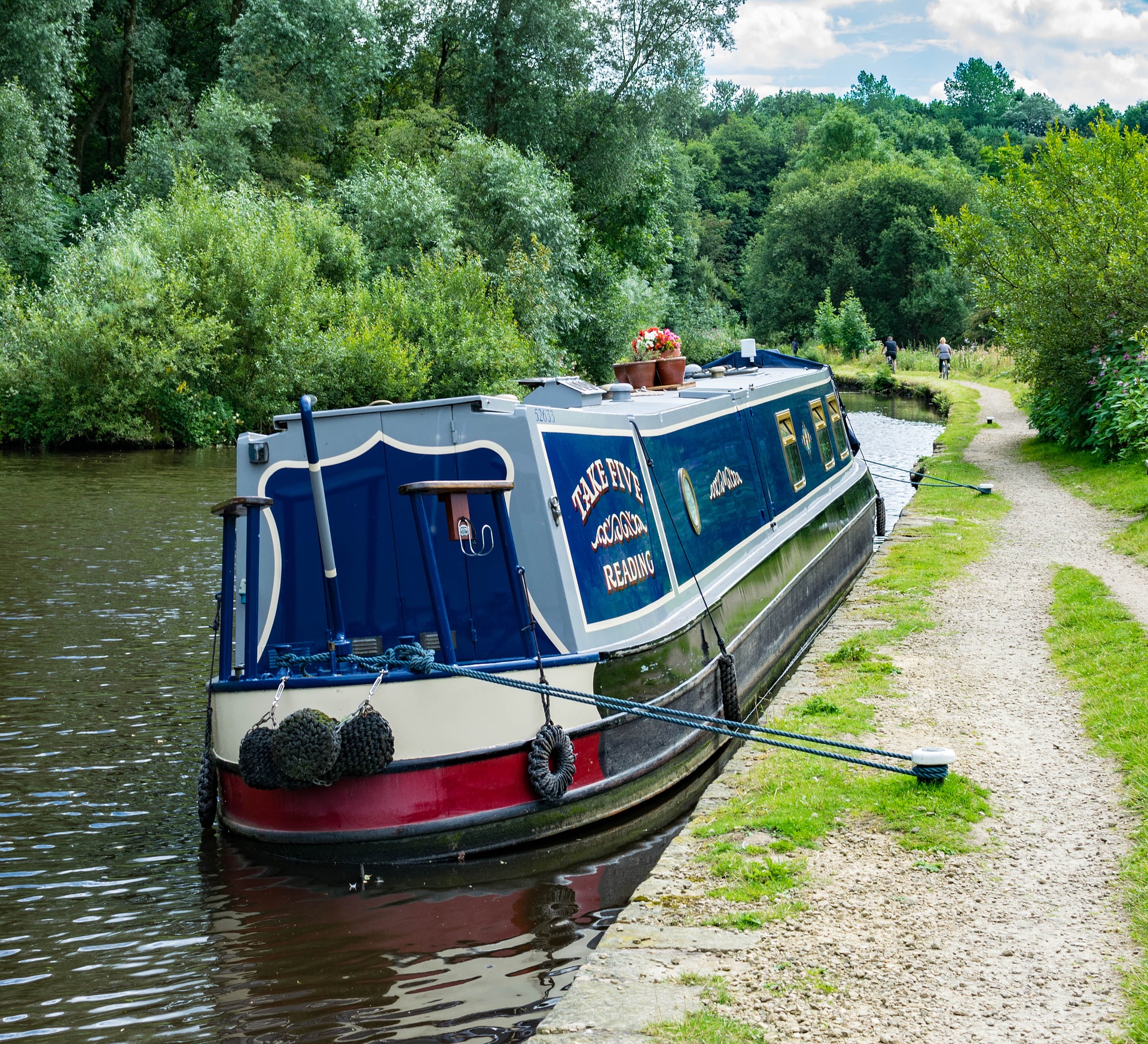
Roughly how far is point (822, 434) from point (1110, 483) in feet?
18.1

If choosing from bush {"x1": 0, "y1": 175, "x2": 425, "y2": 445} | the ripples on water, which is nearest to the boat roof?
the ripples on water

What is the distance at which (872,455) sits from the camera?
A: 22.9 meters

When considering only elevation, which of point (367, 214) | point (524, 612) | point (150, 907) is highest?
point (367, 214)

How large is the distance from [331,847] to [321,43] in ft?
109

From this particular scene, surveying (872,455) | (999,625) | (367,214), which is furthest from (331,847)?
(367,214)

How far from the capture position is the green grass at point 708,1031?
3369mm

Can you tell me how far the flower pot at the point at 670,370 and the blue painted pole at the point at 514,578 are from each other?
4925 mm

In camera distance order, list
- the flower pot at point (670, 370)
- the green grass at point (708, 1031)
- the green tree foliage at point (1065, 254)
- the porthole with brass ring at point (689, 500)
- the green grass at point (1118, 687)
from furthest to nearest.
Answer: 1. the green tree foliage at point (1065, 254)
2. the flower pot at point (670, 370)
3. the porthole with brass ring at point (689, 500)
4. the green grass at point (1118, 687)
5. the green grass at point (708, 1031)

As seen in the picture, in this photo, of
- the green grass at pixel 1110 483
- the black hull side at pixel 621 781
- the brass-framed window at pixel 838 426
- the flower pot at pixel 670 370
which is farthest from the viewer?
the brass-framed window at pixel 838 426

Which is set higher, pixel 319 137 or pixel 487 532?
pixel 319 137

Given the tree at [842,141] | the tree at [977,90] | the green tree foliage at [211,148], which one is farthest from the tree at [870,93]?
the green tree foliage at [211,148]

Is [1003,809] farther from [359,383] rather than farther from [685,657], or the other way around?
[359,383]

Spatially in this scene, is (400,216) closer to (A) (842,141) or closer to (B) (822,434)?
(B) (822,434)

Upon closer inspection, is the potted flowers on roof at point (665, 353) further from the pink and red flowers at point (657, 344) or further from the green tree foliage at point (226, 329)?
the green tree foliage at point (226, 329)
